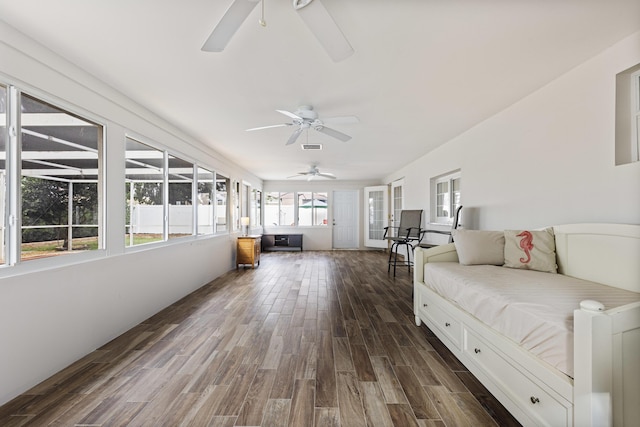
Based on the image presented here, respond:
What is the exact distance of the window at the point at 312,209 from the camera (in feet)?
32.2

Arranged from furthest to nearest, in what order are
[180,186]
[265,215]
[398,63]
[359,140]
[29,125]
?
[265,215]
[359,140]
[180,186]
[398,63]
[29,125]

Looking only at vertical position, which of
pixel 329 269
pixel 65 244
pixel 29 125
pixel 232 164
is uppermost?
pixel 232 164

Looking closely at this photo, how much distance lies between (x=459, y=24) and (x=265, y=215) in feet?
28.1

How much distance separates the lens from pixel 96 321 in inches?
96.5

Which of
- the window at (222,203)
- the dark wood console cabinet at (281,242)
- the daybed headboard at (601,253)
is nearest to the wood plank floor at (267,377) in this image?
the daybed headboard at (601,253)

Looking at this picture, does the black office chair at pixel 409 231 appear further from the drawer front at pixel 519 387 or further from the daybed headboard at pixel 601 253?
the drawer front at pixel 519 387

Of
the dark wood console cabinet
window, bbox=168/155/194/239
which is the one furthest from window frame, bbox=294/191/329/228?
window, bbox=168/155/194/239

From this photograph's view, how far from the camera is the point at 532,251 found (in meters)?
2.47

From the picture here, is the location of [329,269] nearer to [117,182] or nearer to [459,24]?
[117,182]

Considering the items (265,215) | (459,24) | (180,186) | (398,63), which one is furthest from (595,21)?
(265,215)

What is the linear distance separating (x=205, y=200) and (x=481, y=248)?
14.1 ft

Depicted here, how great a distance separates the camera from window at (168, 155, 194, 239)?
13.1 ft

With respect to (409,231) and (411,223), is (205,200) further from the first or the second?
(411,223)

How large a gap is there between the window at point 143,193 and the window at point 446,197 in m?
4.48
